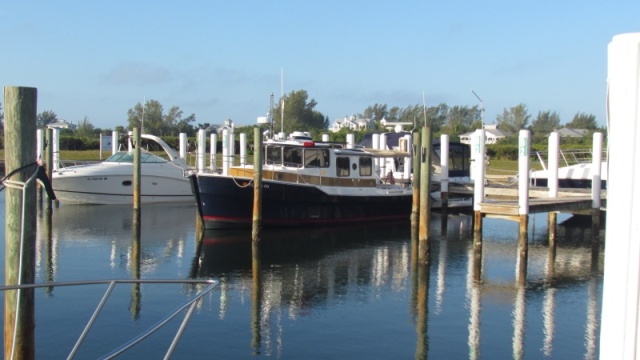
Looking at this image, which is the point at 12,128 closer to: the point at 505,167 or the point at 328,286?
the point at 328,286

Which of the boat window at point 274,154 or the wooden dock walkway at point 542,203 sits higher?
the boat window at point 274,154

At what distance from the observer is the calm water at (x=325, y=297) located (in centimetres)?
1111

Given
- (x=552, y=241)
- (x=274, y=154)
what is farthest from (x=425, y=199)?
(x=274, y=154)

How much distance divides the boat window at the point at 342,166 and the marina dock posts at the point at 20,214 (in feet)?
55.6

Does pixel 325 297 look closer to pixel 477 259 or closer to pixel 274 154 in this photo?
pixel 477 259

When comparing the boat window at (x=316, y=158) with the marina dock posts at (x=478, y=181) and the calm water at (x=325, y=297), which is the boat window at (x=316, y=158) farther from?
the marina dock posts at (x=478, y=181)

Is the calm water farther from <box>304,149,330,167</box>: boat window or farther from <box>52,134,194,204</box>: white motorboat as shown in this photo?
<box>52,134,194,204</box>: white motorboat

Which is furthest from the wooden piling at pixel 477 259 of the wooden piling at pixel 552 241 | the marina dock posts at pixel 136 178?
the marina dock posts at pixel 136 178

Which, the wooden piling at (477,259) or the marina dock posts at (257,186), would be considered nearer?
the wooden piling at (477,259)

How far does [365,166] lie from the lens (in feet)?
82.1

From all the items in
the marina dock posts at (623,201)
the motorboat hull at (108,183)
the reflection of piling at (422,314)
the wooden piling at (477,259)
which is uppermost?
the marina dock posts at (623,201)

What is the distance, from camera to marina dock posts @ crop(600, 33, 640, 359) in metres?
2.58

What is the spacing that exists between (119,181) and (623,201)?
29.0m

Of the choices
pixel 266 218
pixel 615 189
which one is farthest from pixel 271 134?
pixel 615 189
